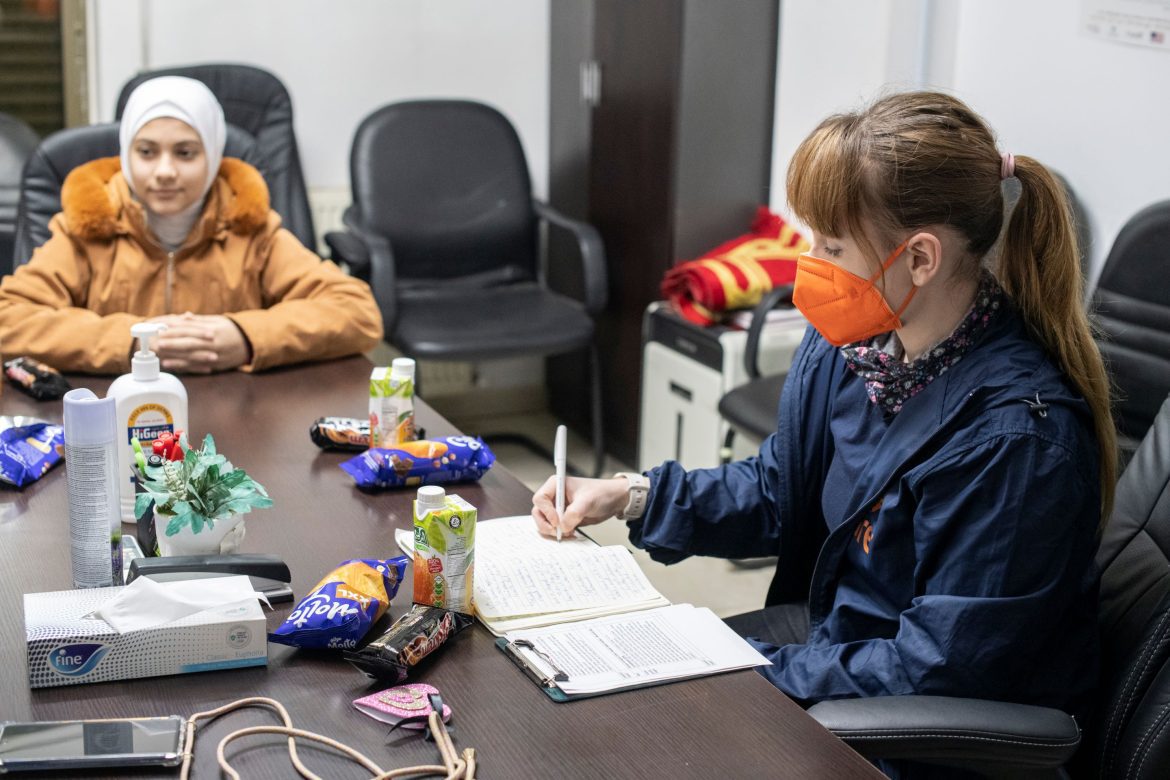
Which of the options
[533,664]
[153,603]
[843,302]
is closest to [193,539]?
[153,603]

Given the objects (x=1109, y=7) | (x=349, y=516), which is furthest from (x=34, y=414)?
(x=1109, y=7)

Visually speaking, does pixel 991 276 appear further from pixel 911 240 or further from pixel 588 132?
pixel 588 132

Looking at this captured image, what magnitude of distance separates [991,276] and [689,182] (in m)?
2.00

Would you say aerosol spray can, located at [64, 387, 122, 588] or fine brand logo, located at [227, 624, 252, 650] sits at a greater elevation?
aerosol spray can, located at [64, 387, 122, 588]

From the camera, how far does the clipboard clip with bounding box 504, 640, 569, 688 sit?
1.19m

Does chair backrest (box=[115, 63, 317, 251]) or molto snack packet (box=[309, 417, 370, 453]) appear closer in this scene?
molto snack packet (box=[309, 417, 370, 453])

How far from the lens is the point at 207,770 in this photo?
1.04 metres

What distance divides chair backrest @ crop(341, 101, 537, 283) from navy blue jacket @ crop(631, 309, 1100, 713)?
2.30m

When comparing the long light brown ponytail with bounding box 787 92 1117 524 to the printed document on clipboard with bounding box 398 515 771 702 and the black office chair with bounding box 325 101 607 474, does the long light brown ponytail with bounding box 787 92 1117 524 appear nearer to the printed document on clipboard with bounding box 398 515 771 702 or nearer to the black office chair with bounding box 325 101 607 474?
the printed document on clipboard with bounding box 398 515 771 702

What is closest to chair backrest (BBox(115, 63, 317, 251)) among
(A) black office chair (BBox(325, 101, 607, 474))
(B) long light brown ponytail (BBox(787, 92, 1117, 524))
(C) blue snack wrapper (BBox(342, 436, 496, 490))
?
(A) black office chair (BBox(325, 101, 607, 474))

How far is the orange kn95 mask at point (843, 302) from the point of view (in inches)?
57.4

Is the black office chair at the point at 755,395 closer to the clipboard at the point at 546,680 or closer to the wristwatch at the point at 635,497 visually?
the wristwatch at the point at 635,497

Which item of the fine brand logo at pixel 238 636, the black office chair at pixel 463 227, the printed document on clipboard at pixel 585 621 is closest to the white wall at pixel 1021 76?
the black office chair at pixel 463 227

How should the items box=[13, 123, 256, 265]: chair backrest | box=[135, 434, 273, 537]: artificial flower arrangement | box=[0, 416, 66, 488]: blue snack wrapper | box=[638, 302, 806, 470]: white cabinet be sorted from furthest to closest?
box=[638, 302, 806, 470]: white cabinet
box=[13, 123, 256, 265]: chair backrest
box=[0, 416, 66, 488]: blue snack wrapper
box=[135, 434, 273, 537]: artificial flower arrangement
